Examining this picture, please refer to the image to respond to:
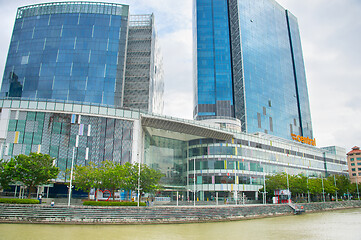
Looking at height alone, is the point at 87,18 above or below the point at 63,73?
above

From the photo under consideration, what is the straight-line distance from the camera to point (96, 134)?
63875mm

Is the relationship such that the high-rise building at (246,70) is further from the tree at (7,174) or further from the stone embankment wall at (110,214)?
the tree at (7,174)

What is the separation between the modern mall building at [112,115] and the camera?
6278 cm

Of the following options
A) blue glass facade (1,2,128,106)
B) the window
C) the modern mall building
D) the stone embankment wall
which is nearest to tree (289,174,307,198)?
the modern mall building

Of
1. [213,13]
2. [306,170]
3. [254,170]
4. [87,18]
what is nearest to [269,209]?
[254,170]

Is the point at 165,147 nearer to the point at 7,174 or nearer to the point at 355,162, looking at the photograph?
the point at 7,174

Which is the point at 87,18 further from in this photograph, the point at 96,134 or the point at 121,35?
the point at 96,134

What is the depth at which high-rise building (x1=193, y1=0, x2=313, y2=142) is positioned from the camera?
4656 inches

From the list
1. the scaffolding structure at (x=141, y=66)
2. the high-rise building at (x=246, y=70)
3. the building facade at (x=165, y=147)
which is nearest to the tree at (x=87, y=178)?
the building facade at (x=165, y=147)

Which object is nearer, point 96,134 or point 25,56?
point 96,134

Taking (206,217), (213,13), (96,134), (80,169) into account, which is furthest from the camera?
(213,13)

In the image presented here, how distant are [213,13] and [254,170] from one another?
7373 centimetres

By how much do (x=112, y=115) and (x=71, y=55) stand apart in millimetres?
45043

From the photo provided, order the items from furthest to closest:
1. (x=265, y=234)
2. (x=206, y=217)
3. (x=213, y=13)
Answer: (x=213, y=13)
(x=206, y=217)
(x=265, y=234)
